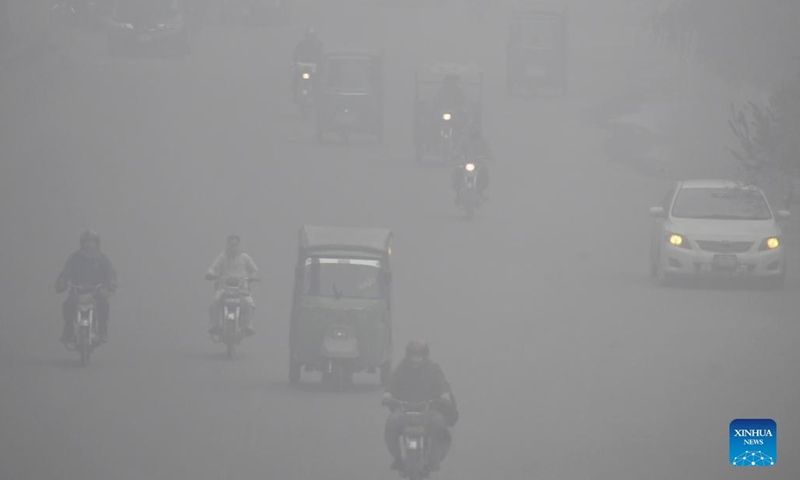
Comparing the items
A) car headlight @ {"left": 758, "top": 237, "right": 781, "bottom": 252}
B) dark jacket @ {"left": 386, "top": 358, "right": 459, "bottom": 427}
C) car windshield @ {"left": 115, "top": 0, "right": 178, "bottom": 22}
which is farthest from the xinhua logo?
car windshield @ {"left": 115, "top": 0, "right": 178, "bottom": 22}

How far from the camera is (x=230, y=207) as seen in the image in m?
41.6

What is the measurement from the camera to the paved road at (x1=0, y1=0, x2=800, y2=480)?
61.3ft

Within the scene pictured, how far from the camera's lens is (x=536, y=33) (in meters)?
61.0

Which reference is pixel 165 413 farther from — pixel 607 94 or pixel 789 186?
pixel 607 94

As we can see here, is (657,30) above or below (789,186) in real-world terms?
above

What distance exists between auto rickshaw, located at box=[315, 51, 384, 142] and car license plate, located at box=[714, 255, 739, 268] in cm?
1925

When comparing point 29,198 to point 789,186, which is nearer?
point 789,186

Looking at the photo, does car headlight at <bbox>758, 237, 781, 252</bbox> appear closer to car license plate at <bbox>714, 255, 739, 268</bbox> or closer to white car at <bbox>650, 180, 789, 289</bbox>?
white car at <bbox>650, 180, 789, 289</bbox>

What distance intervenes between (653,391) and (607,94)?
1542 inches

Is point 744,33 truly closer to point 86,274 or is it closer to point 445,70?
point 445,70

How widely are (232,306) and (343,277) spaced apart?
6.90ft

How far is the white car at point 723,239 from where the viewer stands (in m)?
31.1

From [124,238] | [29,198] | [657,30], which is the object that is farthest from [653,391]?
[657,30]

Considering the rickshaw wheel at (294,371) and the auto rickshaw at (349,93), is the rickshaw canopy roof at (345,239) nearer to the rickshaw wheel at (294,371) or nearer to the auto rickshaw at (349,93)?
the rickshaw wheel at (294,371)
